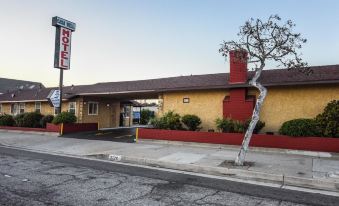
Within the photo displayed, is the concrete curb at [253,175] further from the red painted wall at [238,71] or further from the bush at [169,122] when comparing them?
the red painted wall at [238,71]

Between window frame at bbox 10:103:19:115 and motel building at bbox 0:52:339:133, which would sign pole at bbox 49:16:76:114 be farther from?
window frame at bbox 10:103:19:115

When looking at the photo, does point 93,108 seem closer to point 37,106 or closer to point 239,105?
point 37,106

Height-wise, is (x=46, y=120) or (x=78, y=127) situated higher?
(x=46, y=120)

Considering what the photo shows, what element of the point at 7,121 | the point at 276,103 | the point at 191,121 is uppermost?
the point at 276,103

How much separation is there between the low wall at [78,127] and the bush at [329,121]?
1778 cm

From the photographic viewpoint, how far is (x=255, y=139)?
15.8 metres

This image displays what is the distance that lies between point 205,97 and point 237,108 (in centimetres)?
247

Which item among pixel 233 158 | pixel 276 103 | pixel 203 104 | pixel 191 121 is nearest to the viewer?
pixel 233 158

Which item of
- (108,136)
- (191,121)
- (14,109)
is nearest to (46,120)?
(108,136)

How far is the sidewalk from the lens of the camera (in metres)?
9.73

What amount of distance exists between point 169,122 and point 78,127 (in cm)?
1018

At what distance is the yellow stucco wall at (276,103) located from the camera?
1655cm

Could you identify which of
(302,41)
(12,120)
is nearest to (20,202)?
(302,41)

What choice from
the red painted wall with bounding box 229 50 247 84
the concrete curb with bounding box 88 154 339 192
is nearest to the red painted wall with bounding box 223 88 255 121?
the red painted wall with bounding box 229 50 247 84
